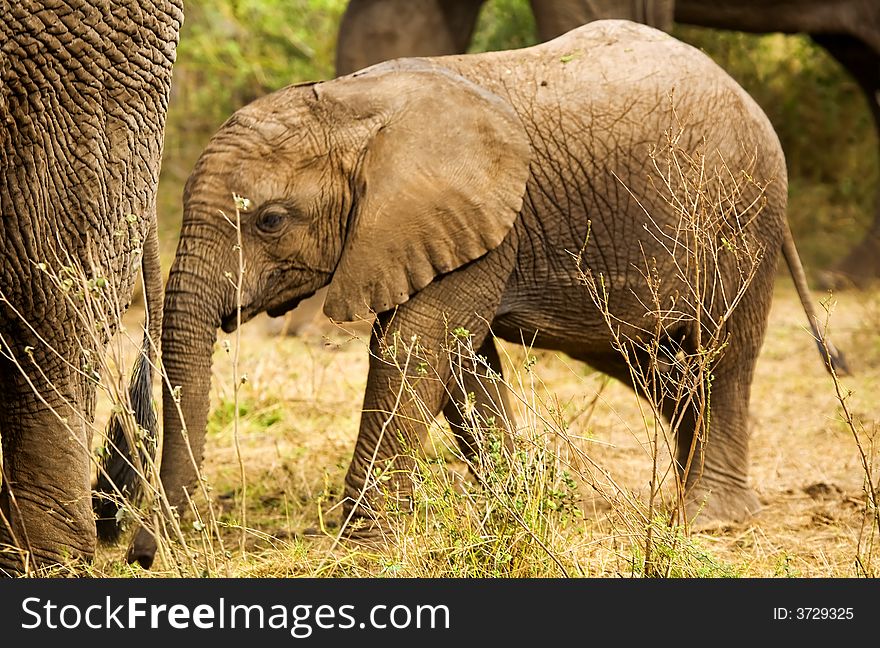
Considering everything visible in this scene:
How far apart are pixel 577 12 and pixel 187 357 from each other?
343cm

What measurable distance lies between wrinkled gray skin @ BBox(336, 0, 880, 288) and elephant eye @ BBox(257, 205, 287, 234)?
3.05 metres

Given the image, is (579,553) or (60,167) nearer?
(60,167)

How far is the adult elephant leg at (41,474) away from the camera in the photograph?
326 cm

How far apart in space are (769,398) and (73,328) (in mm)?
3852

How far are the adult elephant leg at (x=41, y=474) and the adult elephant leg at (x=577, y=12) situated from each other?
13.2 feet

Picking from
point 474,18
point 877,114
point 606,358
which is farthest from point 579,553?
point 877,114

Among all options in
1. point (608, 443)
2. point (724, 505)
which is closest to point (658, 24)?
point (724, 505)

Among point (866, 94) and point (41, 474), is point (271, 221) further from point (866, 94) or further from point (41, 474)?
point (866, 94)

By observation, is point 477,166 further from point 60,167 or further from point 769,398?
point 769,398

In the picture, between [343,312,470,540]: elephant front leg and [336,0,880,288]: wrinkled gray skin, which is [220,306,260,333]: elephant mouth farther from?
[336,0,880,288]: wrinkled gray skin

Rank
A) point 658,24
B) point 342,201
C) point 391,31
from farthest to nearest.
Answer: point 391,31
point 658,24
point 342,201

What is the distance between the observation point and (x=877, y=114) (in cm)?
888

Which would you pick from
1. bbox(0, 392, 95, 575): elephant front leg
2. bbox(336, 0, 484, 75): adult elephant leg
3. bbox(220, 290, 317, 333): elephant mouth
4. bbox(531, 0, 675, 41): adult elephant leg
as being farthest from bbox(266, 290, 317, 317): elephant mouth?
bbox(336, 0, 484, 75): adult elephant leg

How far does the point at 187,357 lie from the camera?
156 inches
